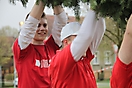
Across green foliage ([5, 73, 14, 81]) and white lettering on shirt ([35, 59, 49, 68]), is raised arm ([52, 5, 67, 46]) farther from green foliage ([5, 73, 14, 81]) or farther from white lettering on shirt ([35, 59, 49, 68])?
green foliage ([5, 73, 14, 81])

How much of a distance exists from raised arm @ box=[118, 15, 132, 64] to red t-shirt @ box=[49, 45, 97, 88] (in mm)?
409

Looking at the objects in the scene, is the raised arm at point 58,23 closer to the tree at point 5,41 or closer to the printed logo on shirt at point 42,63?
the printed logo on shirt at point 42,63

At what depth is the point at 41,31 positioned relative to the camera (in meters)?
3.29

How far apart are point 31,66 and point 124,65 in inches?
52.4

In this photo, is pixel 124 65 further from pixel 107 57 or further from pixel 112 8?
pixel 107 57

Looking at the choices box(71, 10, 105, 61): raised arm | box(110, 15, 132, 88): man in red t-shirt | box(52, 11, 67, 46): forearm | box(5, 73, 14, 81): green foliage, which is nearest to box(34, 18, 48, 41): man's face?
box(52, 11, 67, 46): forearm

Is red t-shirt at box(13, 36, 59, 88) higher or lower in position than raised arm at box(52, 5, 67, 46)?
lower

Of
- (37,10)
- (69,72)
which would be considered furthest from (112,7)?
(37,10)

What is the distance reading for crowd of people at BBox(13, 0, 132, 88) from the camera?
2160 mm

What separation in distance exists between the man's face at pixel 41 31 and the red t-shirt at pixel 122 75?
1275mm

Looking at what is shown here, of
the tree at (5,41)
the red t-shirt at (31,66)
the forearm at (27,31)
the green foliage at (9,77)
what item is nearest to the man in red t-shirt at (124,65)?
the forearm at (27,31)

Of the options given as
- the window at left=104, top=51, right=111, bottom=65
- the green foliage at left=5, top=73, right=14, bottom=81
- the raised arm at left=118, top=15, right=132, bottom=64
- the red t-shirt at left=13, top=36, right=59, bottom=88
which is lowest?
the green foliage at left=5, top=73, right=14, bottom=81

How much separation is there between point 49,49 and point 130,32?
161 centimetres

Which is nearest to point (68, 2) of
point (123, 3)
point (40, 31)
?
point (123, 3)
